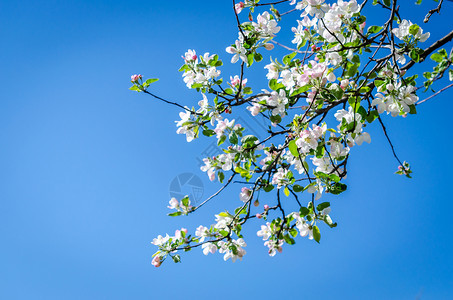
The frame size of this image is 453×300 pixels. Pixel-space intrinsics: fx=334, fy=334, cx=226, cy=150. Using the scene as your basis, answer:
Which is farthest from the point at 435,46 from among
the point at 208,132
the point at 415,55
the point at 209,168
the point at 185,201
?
the point at 185,201

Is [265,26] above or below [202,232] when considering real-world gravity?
above

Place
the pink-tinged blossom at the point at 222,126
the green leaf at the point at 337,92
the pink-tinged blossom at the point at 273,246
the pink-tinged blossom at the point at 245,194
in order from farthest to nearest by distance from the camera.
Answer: the pink-tinged blossom at the point at 273,246
the pink-tinged blossom at the point at 245,194
the pink-tinged blossom at the point at 222,126
the green leaf at the point at 337,92

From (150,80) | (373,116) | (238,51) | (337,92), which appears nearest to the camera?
(337,92)

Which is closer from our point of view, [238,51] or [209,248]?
[238,51]

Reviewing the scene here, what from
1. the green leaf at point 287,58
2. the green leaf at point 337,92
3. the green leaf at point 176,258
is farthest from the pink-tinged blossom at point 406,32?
the green leaf at point 176,258

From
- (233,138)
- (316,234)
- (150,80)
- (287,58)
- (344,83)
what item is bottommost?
(316,234)

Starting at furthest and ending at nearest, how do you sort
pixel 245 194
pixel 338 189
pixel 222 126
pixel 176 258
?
pixel 176 258 → pixel 245 194 → pixel 222 126 → pixel 338 189

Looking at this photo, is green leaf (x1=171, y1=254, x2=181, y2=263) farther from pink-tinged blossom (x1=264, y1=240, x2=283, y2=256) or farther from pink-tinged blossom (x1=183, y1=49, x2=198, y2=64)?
pink-tinged blossom (x1=183, y1=49, x2=198, y2=64)

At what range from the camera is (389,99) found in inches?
60.6

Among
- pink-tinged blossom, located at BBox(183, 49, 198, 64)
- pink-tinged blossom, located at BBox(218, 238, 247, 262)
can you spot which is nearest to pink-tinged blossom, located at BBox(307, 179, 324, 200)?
pink-tinged blossom, located at BBox(218, 238, 247, 262)

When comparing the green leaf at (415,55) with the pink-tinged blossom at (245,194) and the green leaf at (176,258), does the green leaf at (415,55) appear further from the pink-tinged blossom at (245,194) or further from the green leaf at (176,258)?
Answer: the green leaf at (176,258)

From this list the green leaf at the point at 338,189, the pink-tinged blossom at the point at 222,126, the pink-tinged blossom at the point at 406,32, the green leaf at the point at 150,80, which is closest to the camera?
the pink-tinged blossom at the point at 406,32

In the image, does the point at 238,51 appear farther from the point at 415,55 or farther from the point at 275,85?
the point at 415,55

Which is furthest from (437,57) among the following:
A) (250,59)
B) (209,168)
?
(209,168)
